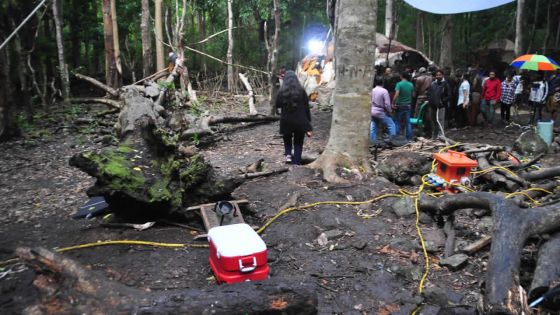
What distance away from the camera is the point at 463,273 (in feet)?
11.8

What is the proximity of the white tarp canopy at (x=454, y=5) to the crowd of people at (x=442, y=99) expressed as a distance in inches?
55.9

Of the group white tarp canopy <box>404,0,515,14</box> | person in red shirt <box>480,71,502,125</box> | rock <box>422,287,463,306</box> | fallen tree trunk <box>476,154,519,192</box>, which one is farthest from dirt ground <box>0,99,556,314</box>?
person in red shirt <box>480,71,502,125</box>

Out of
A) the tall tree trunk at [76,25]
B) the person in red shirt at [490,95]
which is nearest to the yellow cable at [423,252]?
the person in red shirt at [490,95]

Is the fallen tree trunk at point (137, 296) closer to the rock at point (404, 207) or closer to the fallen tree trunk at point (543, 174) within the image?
the rock at point (404, 207)

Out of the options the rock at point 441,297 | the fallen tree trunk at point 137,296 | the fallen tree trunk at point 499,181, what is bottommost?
the rock at point 441,297

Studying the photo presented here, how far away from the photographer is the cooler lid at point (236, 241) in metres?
3.08

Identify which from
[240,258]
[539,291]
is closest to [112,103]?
[240,258]

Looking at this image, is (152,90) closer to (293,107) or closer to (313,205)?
(293,107)

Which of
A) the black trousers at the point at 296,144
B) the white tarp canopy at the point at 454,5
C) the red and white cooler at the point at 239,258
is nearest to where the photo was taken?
the red and white cooler at the point at 239,258

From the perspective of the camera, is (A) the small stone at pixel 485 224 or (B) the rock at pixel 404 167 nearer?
(A) the small stone at pixel 485 224

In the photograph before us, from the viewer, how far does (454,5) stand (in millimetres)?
9109

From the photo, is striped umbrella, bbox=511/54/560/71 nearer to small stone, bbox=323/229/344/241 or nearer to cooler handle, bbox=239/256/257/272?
small stone, bbox=323/229/344/241

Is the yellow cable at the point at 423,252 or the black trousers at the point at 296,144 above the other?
the black trousers at the point at 296,144

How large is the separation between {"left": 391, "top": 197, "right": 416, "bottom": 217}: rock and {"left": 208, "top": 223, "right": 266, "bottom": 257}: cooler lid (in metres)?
2.10
